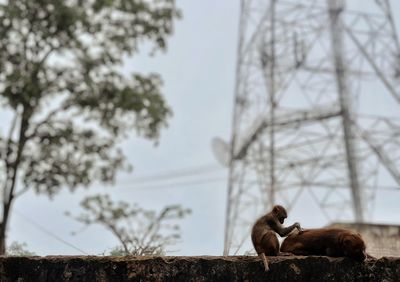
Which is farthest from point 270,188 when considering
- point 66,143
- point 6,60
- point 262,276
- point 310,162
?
point 262,276

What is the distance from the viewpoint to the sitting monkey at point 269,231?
15.6ft

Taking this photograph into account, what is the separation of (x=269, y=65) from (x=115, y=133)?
5406 mm

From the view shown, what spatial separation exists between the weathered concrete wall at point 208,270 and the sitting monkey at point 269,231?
0.18m

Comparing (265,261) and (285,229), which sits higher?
(285,229)

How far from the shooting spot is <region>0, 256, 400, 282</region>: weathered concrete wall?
14.5 feet

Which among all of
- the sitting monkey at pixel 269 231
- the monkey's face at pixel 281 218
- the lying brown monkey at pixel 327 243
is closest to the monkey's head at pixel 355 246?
the lying brown monkey at pixel 327 243

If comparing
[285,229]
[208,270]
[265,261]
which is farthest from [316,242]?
[208,270]

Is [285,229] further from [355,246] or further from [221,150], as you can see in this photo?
[221,150]

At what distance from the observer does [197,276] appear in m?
4.45

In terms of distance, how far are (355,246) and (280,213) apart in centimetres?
81

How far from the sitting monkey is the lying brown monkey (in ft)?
0.36

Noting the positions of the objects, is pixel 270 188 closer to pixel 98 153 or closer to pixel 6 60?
pixel 98 153

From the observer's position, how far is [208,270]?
447 centimetres

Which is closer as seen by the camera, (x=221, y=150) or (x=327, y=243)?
(x=327, y=243)
